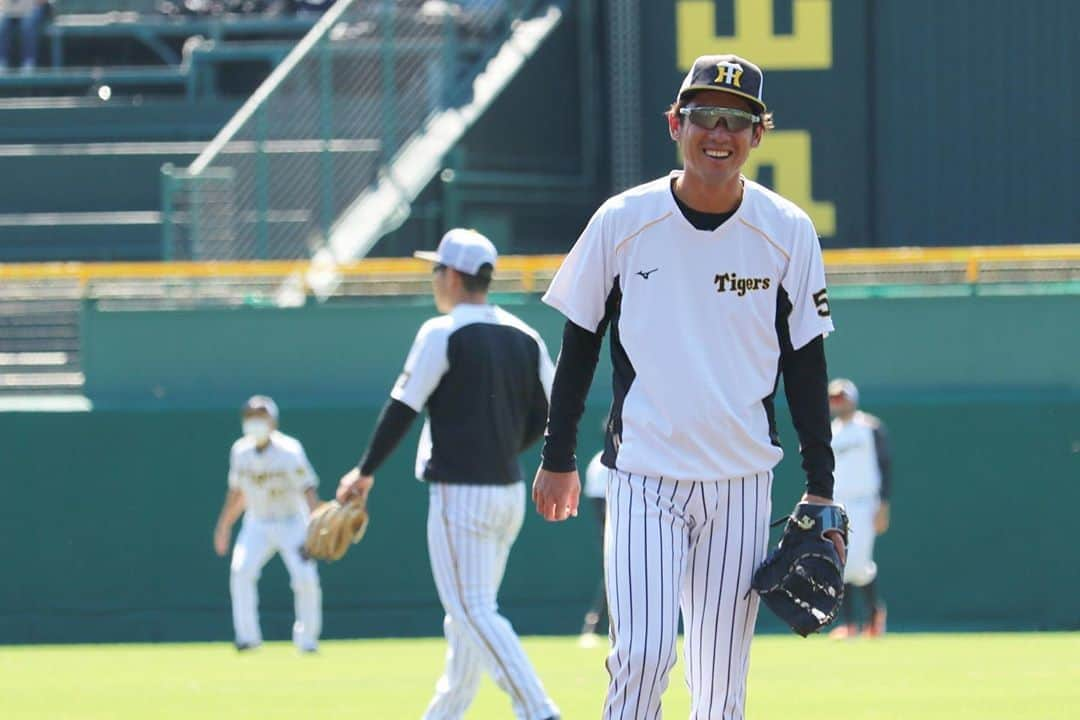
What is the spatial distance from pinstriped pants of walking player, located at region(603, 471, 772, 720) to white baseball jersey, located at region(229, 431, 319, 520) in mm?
9608

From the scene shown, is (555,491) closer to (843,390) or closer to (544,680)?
(544,680)

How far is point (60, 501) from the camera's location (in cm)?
1738

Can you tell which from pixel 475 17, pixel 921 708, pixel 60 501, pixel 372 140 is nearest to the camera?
pixel 921 708

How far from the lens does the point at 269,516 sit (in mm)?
15289

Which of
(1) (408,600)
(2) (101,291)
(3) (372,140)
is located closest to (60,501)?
(2) (101,291)

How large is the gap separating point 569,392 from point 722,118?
0.89 meters

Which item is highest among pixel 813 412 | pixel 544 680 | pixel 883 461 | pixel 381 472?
pixel 813 412

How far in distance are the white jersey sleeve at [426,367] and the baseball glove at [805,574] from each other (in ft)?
8.42

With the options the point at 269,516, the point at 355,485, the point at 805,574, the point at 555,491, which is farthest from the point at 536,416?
the point at 269,516

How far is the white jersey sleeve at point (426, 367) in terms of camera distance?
7.92m

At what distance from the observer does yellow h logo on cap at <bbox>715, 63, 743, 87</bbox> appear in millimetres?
5492

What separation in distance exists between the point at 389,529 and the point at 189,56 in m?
7.00

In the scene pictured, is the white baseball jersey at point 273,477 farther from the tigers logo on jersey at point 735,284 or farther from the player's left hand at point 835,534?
the tigers logo on jersey at point 735,284

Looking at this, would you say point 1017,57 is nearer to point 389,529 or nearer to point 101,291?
point 389,529
